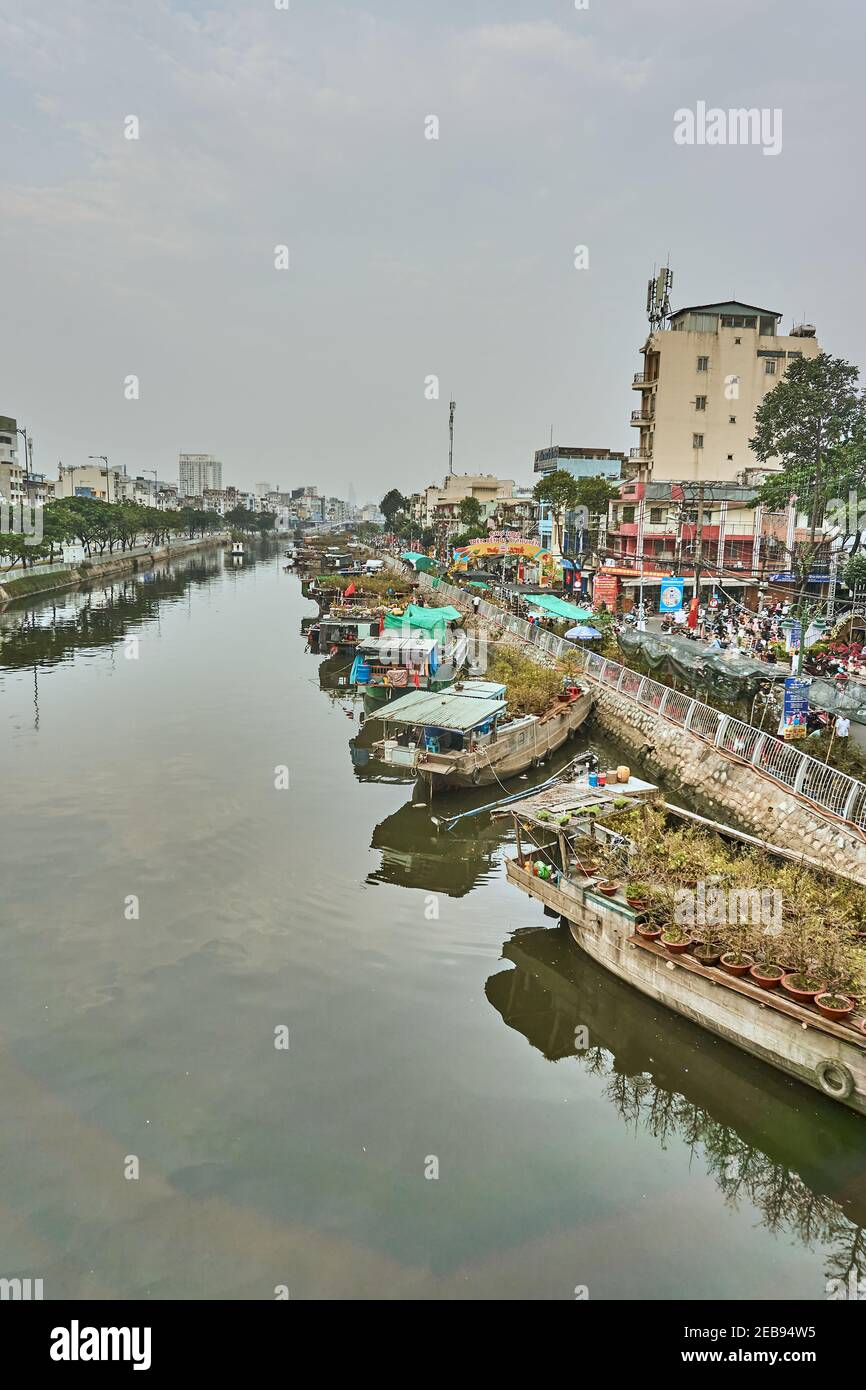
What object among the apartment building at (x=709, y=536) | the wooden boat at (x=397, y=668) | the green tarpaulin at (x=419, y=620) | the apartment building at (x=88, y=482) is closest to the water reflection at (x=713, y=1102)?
the wooden boat at (x=397, y=668)

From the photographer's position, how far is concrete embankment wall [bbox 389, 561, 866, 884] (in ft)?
55.8

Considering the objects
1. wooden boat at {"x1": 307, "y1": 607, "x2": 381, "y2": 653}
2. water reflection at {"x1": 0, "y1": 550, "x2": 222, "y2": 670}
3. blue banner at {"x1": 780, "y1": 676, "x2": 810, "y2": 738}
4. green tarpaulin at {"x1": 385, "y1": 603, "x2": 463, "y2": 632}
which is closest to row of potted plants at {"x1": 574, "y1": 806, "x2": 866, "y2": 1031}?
blue banner at {"x1": 780, "y1": 676, "x2": 810, "y2": 738}

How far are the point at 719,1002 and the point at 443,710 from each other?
1318 cm

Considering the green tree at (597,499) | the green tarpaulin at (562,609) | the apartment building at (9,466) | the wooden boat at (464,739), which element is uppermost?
the apartment building at (9,466)

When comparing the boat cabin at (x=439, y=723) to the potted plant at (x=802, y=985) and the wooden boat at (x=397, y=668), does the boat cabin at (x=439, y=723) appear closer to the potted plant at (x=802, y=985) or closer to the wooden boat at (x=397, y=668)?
the wooden boat at (x=397, y=668)

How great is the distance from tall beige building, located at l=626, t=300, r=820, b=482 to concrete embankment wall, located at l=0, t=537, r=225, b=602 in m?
49.9

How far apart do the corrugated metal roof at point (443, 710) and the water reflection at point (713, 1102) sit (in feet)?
29.4

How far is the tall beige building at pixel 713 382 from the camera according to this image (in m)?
57.0

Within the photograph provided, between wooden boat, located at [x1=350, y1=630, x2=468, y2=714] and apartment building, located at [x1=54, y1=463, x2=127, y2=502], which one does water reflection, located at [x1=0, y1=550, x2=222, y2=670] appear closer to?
wooden boat, located at [x1=350, y1=630, x2=468, y2=714]

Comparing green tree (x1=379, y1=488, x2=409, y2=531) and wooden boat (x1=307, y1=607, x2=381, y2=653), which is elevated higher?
green tree (x1=379, y1=488, x2=409, y2=531)

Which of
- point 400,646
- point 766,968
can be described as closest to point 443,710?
point 400,646

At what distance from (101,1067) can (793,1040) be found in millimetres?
10120

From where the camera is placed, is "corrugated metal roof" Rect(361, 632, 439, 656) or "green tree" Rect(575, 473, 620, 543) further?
"green tree" Rect(575, 473, 620, 543)
